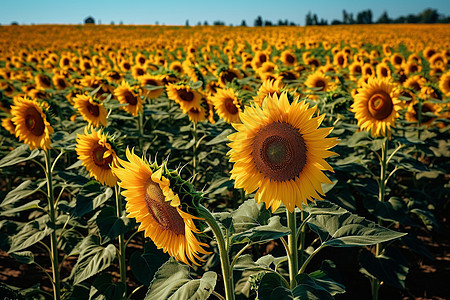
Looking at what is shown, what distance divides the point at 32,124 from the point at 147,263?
151cm

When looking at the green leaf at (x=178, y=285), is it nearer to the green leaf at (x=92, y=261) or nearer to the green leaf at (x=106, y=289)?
the green leaf at (x=92, y=261)

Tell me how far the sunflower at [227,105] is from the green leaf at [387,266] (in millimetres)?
1695

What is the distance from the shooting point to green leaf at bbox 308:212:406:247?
150 cm

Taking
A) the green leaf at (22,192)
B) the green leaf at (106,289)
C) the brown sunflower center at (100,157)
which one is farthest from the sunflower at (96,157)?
the green leaf at (106,289)

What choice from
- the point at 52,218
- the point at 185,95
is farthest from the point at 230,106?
the point at 52,218

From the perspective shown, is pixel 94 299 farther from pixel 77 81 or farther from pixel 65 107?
pixel 77 81

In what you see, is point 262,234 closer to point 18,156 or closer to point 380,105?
Result: point 380,105

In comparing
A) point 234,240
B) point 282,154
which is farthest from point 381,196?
point 234,240

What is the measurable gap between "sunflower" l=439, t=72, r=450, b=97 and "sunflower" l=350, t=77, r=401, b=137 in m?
3.43

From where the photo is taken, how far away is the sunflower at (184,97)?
3.99m

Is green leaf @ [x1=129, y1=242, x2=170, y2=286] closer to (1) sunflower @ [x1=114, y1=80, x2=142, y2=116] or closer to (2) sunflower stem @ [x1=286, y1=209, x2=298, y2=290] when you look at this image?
(2) sunflower stem @ [x1=286, y1=209, x2=298, y2=290]

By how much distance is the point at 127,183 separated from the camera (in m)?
1.45

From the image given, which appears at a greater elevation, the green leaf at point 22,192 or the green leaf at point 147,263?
the green leaf at point 22,192

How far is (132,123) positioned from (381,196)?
333cm
